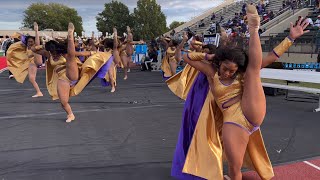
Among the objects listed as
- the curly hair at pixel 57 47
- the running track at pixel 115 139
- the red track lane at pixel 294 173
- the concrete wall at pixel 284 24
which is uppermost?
the concrete wall at pixel 284 24

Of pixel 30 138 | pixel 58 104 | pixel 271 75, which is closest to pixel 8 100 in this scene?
pixel 58 104

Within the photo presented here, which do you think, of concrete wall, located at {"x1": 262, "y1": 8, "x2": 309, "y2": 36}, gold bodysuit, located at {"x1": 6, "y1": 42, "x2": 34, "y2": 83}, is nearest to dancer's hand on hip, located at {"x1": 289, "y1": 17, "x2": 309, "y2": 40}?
gold bodysuit, located at {"x1": 6, "y1": 42, "x2": 34, "y2": 83}

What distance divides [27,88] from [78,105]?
12.6 ft

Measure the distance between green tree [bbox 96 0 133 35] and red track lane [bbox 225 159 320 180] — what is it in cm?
6315

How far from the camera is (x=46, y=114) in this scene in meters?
7.11

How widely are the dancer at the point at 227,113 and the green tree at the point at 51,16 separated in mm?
86100

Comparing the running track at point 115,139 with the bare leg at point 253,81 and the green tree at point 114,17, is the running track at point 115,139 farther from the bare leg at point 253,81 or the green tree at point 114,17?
the green tree at point 114,17

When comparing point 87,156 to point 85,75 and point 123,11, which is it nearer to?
point 85,75

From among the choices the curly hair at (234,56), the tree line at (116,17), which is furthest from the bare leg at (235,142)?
the tree line at (116,17)

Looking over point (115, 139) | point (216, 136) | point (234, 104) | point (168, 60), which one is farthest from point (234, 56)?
point (168, 60)

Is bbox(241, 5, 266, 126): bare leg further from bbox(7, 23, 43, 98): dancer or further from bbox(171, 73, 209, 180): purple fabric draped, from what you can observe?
bbox(7, 23, 43, 98): dancer

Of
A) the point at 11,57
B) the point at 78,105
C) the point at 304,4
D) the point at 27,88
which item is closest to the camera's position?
the point at 78,105

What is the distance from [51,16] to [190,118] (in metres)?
89.7

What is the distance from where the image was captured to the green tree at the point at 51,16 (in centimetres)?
8700
